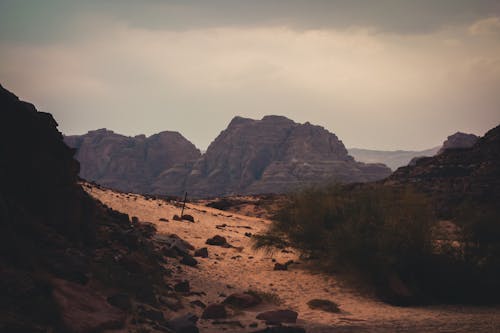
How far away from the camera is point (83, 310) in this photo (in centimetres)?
778

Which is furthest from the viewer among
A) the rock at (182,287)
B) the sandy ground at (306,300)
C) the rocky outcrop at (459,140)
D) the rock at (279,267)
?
the rocky outcrop at (459,140)

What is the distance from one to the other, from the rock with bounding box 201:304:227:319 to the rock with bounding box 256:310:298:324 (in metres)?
0.88

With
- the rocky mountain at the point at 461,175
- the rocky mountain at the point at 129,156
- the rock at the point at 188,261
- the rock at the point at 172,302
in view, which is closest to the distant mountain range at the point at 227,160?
the rocky mountain at the point at 129,156

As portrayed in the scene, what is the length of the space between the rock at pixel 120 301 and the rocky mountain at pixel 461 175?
133 ft

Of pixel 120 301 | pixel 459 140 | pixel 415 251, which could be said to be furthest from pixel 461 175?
pixel 459 140

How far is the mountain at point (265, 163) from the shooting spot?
12325cm

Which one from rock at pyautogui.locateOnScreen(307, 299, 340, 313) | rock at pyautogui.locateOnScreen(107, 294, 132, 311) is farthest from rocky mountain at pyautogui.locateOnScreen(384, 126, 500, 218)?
rock at pyautogui.locateOnScreen(107, 294, 132, 311)

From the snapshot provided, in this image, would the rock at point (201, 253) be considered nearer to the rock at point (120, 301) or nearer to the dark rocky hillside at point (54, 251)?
the dark rocky hillside at point (54, 251)

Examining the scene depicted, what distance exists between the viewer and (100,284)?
31.4 feet

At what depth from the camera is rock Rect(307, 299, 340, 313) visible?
1211 centimetres

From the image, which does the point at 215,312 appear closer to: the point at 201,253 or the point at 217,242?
the point at 201,253

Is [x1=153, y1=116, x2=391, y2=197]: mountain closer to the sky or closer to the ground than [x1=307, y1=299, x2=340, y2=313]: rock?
closer to the sky

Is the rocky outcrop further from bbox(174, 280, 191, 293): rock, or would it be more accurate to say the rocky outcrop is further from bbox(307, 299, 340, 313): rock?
bbox(174, 280, 191, 293): rock

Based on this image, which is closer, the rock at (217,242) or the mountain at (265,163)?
the rock at (217,242)
